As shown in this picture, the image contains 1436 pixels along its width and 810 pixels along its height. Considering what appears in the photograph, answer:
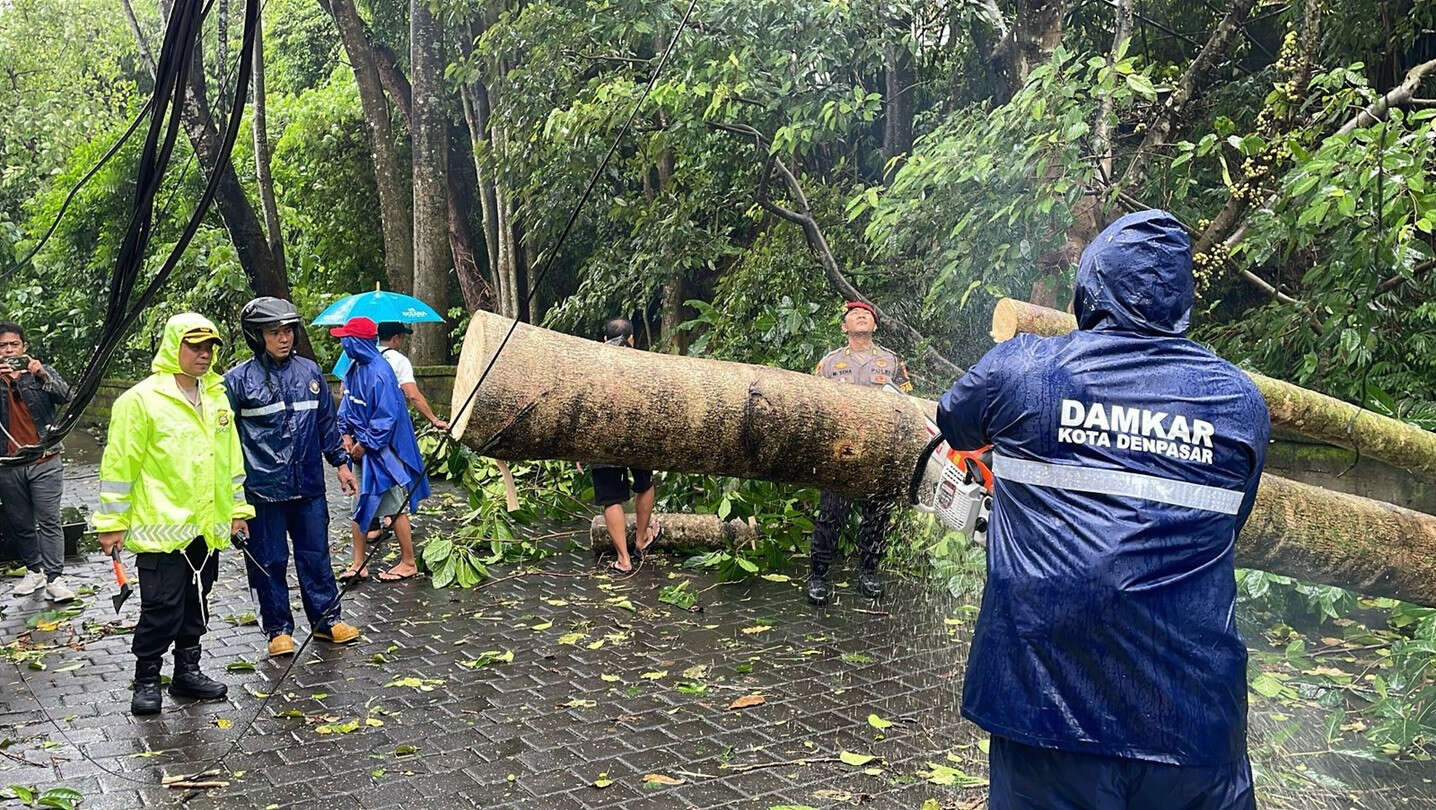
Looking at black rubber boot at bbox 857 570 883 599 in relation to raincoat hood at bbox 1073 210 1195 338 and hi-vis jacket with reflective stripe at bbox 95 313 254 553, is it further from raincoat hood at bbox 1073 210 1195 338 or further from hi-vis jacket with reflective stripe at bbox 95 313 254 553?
raincoat hood at bbox 1073 210 1195 338

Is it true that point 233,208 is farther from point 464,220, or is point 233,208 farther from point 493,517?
point 464,220

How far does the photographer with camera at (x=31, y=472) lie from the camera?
7312 mm

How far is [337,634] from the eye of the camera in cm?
665

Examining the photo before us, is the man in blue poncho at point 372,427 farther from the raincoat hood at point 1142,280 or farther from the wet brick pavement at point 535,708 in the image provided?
the raincoat hood at point 1142,280

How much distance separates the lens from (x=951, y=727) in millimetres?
5270

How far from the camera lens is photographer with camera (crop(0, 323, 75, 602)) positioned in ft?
24.0

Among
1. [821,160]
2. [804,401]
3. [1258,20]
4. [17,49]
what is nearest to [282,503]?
[804,401]

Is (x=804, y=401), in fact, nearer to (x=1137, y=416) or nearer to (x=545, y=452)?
(x=545, y=452)

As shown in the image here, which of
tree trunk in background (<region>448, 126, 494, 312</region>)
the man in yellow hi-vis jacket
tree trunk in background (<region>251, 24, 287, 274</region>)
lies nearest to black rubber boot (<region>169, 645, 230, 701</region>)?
the man in yellow hi-vis jacket

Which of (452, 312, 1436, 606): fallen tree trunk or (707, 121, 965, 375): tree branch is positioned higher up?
(707, 121, 965, 375): tree branch

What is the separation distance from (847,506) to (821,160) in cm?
493

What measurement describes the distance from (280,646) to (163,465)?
1.33 m

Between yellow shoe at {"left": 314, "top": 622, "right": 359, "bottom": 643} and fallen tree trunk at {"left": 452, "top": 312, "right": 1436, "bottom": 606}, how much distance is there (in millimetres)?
3102

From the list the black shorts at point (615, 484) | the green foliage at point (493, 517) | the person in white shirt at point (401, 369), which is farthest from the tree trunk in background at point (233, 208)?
the black shorts at point (615, 484)
